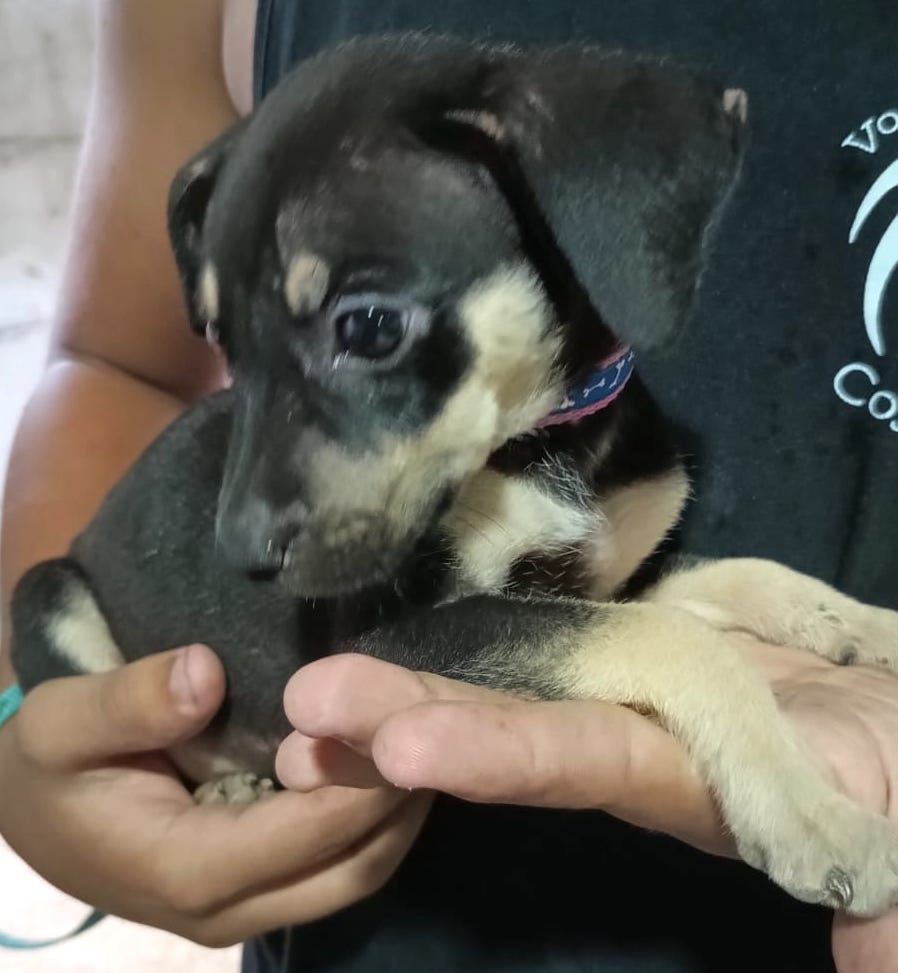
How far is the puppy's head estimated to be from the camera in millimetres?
1188

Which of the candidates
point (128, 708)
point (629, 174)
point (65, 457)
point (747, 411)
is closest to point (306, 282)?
point (629, 174)

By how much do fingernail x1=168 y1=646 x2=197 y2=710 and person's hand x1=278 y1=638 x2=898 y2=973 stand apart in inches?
8.7

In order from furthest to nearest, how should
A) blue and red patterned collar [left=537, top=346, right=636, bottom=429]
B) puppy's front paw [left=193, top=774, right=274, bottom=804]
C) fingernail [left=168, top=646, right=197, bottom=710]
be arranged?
1. puppy's front paw [left=193, top=774, right=274, bottom=804]
2. blue and red patterned collar [left=537, top=346, right=636, bottom=429]
3. fingernail [left=168, top=646, right=197, bottom=710]

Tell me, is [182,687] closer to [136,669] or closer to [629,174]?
[136,669]

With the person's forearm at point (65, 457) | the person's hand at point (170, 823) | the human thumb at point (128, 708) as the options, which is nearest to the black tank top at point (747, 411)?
the person's hand at point (170, 823)

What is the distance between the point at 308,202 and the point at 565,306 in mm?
360

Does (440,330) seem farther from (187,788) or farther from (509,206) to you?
(187,788)

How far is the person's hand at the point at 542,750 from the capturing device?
0.92 metres

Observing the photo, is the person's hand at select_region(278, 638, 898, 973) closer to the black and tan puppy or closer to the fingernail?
the black and tan puppy

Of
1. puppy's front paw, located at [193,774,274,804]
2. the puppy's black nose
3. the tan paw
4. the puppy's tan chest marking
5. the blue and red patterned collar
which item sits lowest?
puppy's front paw, located at [193,774,274,804]

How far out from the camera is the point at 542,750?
96 centimetres

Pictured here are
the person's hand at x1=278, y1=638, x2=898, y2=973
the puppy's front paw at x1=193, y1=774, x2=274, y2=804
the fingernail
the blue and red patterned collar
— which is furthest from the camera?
the puppy's front paw at x1=193, y1=774, x2=274, y2=804

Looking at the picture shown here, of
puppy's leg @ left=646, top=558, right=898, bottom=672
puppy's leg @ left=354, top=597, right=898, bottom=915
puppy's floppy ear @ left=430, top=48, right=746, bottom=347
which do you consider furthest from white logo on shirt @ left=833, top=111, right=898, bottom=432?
puppy's leg @ left=354, top=597, right=898, bottom=915

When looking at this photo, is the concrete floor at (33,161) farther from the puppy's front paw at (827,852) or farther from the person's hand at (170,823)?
the puppy's front paw at (827,852)
